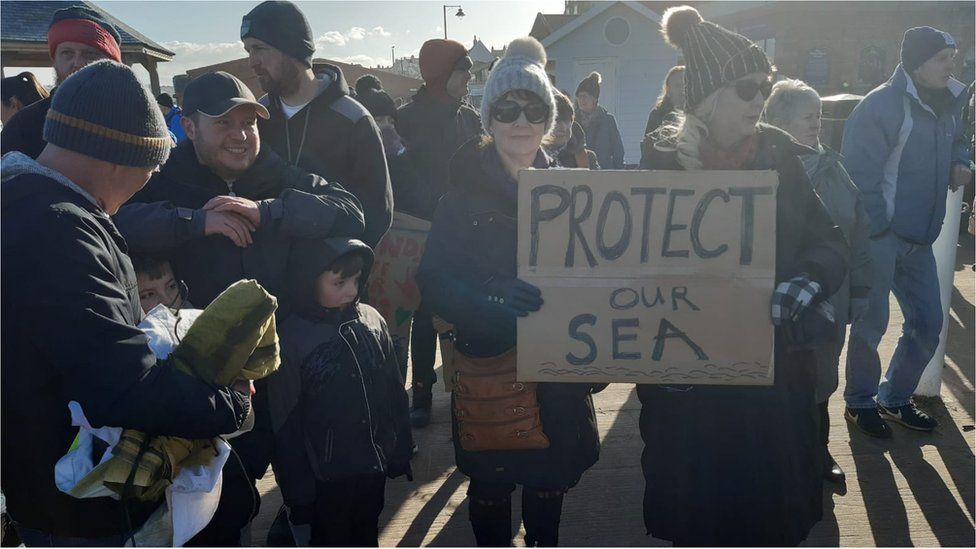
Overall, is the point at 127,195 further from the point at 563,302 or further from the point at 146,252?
the point at 563,302

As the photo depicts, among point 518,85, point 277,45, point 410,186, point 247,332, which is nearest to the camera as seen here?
point 247,332

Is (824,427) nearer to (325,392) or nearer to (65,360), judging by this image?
(325,392)

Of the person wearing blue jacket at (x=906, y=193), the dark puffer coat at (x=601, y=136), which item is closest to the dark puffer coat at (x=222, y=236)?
the person wearing blue jacket at (x=906, y=193)

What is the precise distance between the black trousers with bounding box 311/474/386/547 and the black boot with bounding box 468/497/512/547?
0.36 m

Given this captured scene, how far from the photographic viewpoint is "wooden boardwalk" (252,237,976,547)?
120 inches

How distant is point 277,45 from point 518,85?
1128 millimetres

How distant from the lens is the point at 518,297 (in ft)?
6.39

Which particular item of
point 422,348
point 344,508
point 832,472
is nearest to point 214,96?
point 344,508

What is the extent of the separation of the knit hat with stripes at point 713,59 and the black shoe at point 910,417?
9.73ft

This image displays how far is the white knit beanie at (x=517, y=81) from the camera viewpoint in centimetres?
231

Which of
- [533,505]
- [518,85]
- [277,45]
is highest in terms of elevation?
[277,45]

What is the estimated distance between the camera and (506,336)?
2.12m

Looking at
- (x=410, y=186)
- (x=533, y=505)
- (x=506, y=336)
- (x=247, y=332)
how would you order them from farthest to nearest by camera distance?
(x=410, y=186), (x=533, y=505), (x=506, y=336), (x=247, y=332)

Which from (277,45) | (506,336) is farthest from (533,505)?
(277,45)
